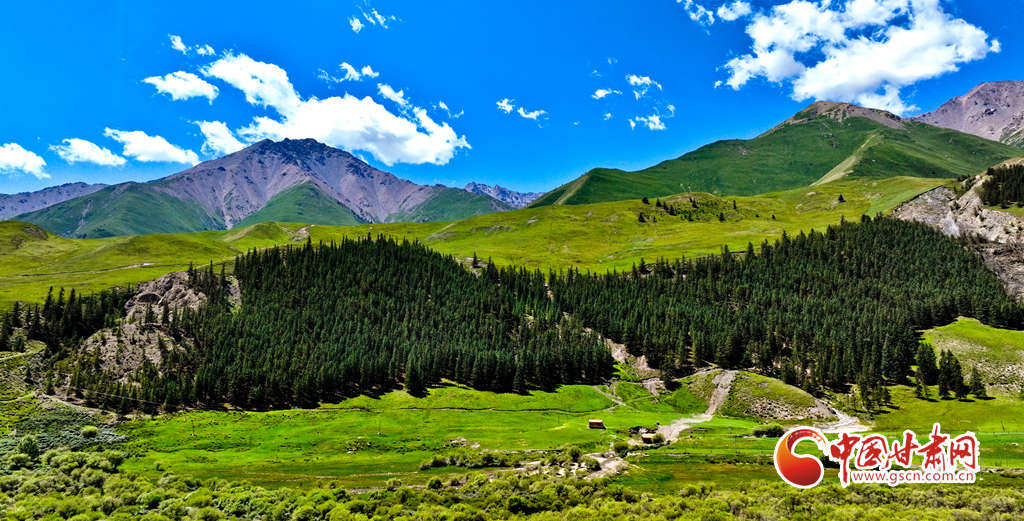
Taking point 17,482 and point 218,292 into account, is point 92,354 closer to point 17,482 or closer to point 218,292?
point 218,292

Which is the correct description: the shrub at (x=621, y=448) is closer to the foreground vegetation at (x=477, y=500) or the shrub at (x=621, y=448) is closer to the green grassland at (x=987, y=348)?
the foreground vegetation at (x=477, y=500)

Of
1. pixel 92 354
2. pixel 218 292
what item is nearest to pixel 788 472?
pixel 92 354

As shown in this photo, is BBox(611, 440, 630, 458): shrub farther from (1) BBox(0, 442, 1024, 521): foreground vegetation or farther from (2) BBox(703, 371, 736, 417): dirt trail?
(2) BBox(703, 371, 736, 417): dirt trail

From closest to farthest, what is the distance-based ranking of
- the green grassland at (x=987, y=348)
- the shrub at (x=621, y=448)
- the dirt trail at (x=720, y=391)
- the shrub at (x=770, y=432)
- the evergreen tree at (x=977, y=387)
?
the shrub at (x=621, y=448), the shrub at (x=770, y=432), the evergreen tree at (x=977, y=387), the green grassland at (x=987, y=348), the dirt trail at (x=720, y=391)

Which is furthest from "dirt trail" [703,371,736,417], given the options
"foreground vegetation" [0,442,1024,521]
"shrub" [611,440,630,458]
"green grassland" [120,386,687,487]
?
"foreground vegetation" [0,442,1024,521]

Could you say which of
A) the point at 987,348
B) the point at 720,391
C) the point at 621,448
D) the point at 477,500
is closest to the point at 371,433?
the point at 477,500

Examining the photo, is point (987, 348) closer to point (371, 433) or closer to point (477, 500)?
point (477, 500)

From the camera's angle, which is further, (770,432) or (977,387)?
(977,387)

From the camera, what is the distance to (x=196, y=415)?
126 meters

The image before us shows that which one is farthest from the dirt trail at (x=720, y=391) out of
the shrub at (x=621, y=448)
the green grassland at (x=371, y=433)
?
the shrub at (x=621, y=448)

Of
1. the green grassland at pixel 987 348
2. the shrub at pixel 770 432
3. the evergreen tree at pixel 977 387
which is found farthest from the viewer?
the green grassland at pixel 987 348

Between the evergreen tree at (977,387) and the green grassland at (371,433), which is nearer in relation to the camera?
the green grassland at (371,433)

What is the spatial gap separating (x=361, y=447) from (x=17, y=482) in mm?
53791

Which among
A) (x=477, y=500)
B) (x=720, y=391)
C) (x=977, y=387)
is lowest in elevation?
(x=720, y=391)
